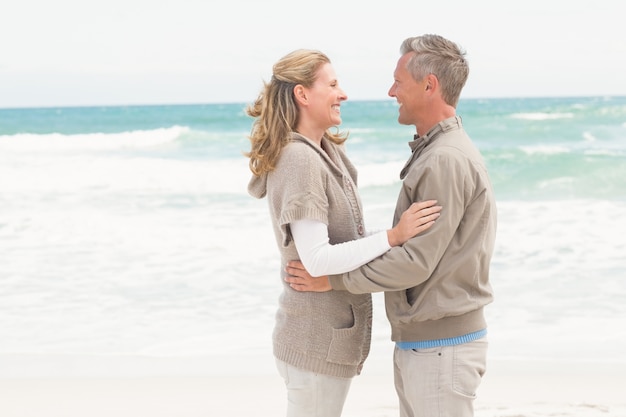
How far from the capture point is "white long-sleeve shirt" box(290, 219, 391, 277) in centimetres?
269

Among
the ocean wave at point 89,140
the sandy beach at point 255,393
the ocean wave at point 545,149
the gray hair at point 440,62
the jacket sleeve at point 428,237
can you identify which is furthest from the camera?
the ocean wave at point 89,140

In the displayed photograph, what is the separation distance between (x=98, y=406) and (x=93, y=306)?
2166 mm

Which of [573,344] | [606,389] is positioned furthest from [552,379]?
[573,344]

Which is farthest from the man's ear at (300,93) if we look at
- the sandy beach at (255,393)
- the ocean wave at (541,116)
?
the ocean wave at (541,116)

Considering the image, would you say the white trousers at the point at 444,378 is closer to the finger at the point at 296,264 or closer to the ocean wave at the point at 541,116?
the finger at the point at 296,264

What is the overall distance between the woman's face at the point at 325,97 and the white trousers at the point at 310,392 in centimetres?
81

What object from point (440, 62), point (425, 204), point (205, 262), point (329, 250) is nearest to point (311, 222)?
point (329, 250)

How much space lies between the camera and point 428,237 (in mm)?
2602

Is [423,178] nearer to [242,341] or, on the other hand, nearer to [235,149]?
[242,341]

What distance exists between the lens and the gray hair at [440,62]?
2717 mm

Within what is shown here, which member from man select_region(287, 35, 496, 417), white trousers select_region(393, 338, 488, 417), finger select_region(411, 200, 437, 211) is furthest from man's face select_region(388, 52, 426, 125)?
white trousers select_region(393, 338, 488, 417)

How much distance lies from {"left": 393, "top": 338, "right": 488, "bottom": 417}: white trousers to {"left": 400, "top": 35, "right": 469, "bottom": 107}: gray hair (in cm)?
79

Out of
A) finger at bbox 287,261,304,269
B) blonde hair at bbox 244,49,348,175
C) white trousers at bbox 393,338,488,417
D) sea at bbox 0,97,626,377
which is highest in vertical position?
blonde hair at bbox 244,49,348,175

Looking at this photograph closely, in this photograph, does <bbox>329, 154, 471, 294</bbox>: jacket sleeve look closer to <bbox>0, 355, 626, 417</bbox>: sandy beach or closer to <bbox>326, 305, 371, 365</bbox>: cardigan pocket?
<bbox>326, 305, 371, 365</bbox>: cardigan pocket
